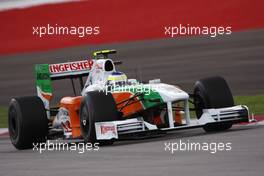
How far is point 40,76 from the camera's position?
16.6 metres

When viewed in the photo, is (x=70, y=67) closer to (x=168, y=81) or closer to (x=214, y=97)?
(x=214, y=97)

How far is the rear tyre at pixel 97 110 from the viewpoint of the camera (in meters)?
14.5

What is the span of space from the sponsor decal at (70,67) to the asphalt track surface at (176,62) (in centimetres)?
576

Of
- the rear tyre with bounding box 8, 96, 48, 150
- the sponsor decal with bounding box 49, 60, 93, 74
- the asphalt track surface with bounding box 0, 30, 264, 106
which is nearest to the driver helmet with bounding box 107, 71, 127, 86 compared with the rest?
the sponsor decal with bounding box 49, 60, 93, 74

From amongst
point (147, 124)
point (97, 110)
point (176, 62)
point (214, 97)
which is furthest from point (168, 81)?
point (97, 110)

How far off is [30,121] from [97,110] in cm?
160

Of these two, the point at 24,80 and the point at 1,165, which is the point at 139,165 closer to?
the point at 1,165
